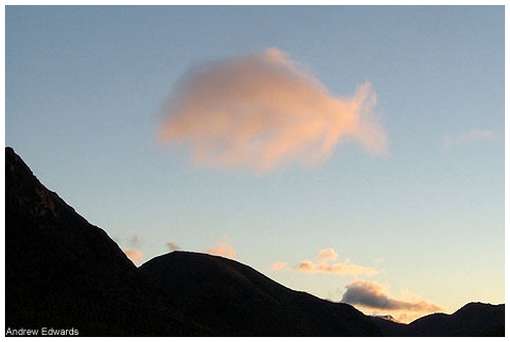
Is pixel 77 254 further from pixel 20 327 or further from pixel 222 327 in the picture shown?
pixel 222 327

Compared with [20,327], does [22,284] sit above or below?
above

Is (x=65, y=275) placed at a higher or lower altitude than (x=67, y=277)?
higher

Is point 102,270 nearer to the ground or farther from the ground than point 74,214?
nearer to the ground

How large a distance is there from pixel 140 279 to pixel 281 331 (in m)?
58.7

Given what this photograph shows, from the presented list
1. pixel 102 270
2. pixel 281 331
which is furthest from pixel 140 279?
pixel 281 331

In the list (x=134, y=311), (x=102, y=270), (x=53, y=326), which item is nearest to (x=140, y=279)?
(x=102, y=270)

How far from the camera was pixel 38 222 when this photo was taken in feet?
419

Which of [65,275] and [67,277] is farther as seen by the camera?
[65,275]

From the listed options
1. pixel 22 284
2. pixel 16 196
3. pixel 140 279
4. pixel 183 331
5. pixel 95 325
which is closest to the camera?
pixel 95 325

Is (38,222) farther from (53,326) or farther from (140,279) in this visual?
(53,326)

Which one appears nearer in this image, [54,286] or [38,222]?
[54,286]

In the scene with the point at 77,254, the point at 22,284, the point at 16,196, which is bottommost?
the point at 22,284

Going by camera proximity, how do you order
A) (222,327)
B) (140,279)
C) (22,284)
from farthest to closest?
(222,327) → (140,279) → (22,284)

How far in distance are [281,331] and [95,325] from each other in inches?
3658
